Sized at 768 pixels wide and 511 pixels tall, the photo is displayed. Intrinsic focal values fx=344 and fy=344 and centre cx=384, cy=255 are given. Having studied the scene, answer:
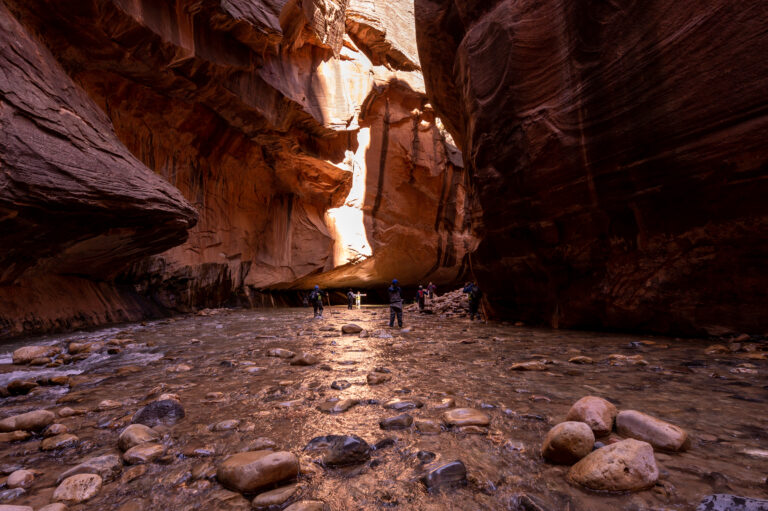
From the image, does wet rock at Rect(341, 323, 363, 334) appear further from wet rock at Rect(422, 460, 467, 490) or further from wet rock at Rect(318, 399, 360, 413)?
wet rock at Rect(422, 460, 467, 490)

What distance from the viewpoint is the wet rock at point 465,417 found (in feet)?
7.26

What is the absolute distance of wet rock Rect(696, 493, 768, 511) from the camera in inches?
48.1

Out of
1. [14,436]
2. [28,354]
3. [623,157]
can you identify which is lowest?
[28,354]

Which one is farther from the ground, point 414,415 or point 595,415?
point 595,415

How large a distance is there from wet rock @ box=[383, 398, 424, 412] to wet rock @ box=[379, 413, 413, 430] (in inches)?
11.5

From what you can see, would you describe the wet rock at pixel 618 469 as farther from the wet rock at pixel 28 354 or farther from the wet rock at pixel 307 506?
the wet rock at pixel 28 354

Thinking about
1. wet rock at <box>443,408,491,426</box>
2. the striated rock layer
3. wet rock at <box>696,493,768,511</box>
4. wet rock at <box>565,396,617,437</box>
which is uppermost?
the striated rock layer

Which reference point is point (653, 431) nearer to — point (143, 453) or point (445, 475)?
point (445, 475)

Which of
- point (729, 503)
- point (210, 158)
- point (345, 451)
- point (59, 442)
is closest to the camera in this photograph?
point (729, 503)

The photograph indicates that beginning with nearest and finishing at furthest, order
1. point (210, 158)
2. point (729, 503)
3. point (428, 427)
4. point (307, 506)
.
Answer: point (729, 503) < point (307, 506) < point (428, 427) < point (210, 158)

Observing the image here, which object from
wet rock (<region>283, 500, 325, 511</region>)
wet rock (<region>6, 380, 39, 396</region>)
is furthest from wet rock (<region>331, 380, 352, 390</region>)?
wet rock (<region>6, 380, 39, 396</region>)

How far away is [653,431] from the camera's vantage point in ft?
5.99

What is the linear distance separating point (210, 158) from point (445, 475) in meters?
18.4

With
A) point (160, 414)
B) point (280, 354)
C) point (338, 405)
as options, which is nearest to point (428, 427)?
point (338, 405)
